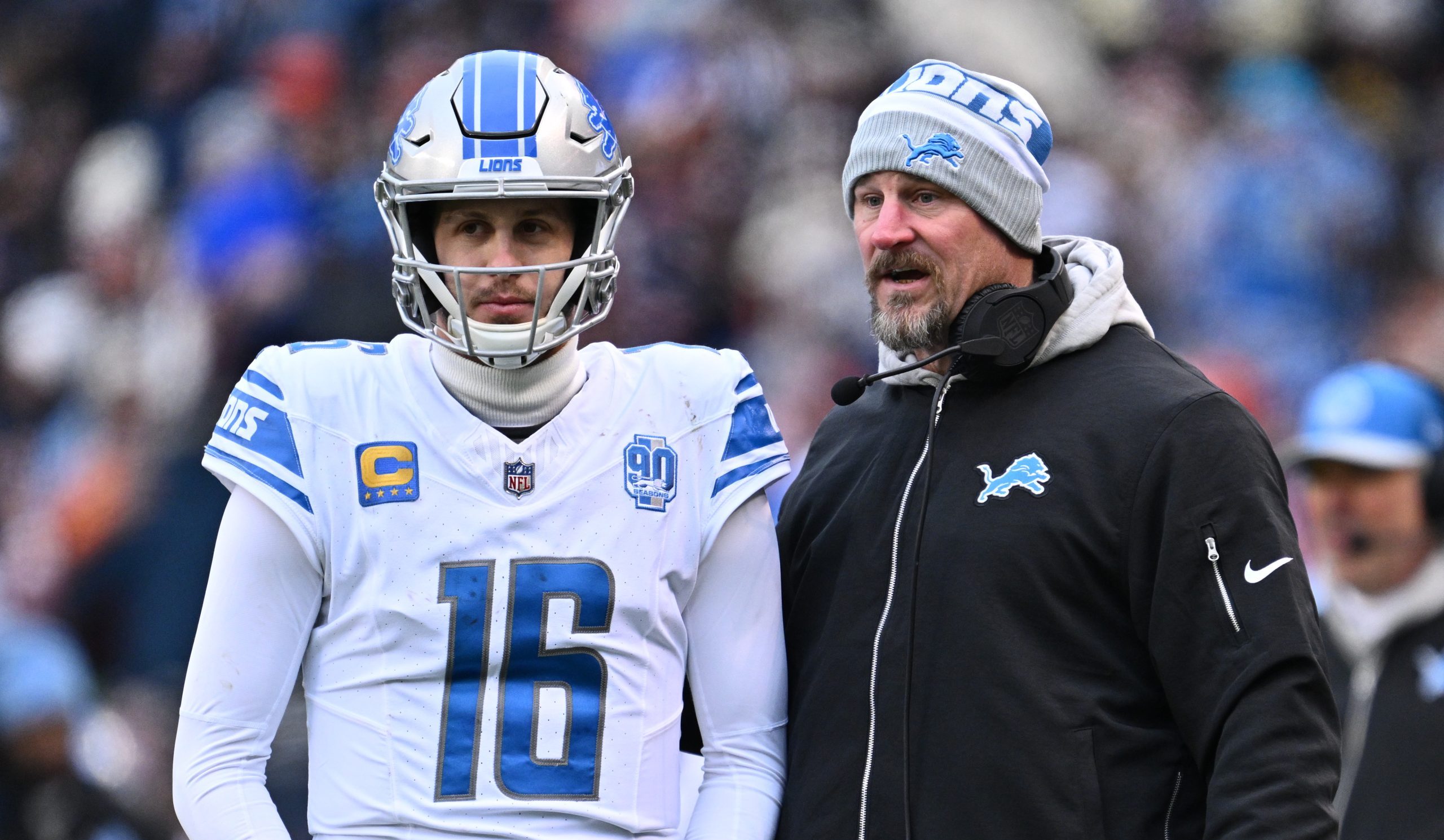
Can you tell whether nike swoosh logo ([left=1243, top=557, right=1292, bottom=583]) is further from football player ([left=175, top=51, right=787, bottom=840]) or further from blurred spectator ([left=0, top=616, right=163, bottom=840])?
blurred spectator ([left=0, top=616, right=163, bottom=840])

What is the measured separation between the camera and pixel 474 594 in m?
2.53

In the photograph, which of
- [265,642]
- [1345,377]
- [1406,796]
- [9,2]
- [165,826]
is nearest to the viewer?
[265,642]

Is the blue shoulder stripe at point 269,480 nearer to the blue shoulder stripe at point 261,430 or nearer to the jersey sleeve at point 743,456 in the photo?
the blue shoulder stripe at point 261,430

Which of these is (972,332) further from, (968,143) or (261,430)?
Result: (261,430)

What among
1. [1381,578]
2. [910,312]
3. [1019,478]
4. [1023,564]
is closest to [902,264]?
[910,312]

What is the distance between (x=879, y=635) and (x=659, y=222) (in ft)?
14.1

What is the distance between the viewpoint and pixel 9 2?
9.02 metres

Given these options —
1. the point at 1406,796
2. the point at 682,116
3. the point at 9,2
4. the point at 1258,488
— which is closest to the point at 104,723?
the point at 682,116

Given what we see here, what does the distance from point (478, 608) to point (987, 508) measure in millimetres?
772

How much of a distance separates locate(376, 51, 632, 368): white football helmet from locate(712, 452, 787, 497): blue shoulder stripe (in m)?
0.31

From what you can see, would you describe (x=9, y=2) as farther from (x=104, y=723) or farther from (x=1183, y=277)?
(x=1183, y=277)

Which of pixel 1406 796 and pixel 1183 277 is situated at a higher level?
pixel 1183 277

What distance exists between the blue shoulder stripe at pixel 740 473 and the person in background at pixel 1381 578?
166cm

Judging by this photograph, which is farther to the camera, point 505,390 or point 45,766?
point 45,766
